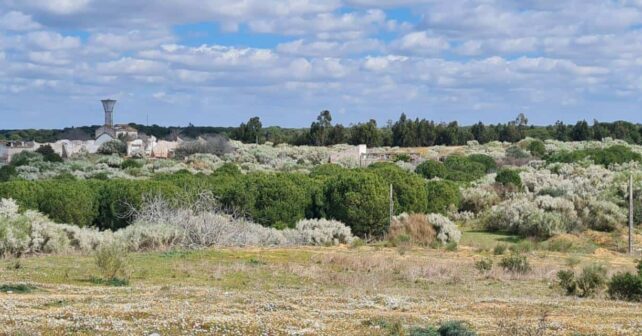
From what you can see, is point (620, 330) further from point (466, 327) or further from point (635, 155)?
point (635, 155)

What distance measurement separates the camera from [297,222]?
39531mm

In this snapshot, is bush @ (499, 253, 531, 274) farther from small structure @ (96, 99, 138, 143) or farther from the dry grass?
small structure @ (96, 99, 138, 143)

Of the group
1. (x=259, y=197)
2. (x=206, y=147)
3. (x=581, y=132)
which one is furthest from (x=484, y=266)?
(x=581, y=132)

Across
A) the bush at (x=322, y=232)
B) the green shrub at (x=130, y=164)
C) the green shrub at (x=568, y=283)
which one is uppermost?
the green shrub at (x=130, y=164)

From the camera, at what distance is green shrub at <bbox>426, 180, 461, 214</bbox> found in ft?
152

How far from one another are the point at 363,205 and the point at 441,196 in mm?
8466

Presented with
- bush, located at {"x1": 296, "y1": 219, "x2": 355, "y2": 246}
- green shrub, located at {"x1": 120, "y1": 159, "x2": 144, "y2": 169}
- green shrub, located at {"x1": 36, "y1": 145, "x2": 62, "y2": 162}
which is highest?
green shrub, located at {"x1": 36, "y1": 145, "x2": 62, "y2": 162}

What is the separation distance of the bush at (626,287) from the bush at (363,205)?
19.6 metres

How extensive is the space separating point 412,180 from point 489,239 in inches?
207

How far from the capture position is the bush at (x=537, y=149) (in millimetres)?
87625

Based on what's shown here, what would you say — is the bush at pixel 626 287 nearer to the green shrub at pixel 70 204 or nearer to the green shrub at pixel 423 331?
the green shrub at pixel 423 331

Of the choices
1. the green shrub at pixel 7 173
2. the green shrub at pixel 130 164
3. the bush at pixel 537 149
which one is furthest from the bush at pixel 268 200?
the bush at pixel 537 149

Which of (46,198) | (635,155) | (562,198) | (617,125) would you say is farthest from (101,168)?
(617,125)

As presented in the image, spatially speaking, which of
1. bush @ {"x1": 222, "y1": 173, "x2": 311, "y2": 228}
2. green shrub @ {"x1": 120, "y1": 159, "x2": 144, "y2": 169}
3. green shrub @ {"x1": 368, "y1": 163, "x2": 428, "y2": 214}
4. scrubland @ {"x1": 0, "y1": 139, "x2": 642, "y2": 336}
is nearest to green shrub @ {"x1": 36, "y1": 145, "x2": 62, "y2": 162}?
green shrub @ {"x1": 120, "y1": 159, "x2": 144, "y2": 169}
